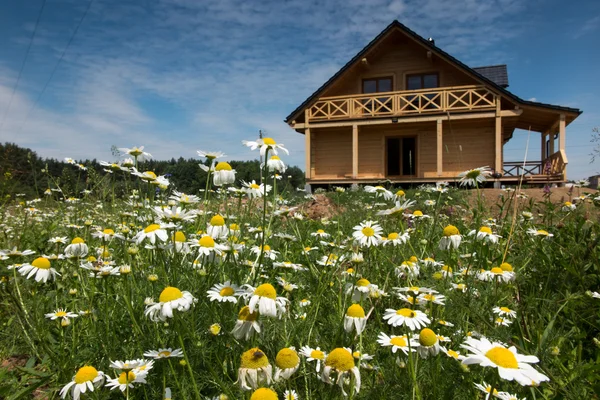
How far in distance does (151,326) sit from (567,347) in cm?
227

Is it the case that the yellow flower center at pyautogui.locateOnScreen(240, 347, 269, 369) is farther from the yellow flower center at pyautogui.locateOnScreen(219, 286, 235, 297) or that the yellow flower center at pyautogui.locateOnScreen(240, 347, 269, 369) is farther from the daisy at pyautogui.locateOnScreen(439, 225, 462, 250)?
the daisy at pyautogui.locateOnScreen(439, 225, 462, 250)

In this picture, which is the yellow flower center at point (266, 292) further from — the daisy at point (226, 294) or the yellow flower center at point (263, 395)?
the yellow flower center at point (263, 395)

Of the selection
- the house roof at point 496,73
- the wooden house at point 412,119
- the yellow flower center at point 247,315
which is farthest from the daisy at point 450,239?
the house roof at point 496,73

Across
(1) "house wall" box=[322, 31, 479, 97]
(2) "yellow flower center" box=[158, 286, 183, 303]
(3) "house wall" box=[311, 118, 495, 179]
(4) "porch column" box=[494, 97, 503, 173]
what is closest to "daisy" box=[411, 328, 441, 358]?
(2) "yellow flower center" box=[158, 286, 183, 303]

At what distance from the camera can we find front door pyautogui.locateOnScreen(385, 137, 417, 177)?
58.9 feet

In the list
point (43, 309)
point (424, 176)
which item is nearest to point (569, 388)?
point (43, 309)

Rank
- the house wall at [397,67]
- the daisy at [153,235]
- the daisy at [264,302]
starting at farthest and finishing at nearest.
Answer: the house wall at [397,67] < the daisy at [153,235] < the daisy at [264,302]

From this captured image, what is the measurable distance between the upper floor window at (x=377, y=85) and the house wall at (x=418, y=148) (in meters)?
1.98

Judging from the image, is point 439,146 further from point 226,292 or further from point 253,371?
point 253,371

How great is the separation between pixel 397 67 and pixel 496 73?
620cm

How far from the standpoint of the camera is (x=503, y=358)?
41.3 inches

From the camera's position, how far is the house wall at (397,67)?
16.7 m

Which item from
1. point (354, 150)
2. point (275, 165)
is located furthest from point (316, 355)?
point (354, 150)

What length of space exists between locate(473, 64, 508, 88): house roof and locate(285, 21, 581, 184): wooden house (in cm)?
15
